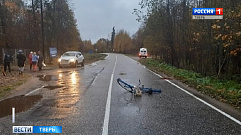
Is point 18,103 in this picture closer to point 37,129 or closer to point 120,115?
point 37,129

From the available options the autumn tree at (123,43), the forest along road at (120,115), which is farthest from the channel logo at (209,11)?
the autumn tree at (123,43)

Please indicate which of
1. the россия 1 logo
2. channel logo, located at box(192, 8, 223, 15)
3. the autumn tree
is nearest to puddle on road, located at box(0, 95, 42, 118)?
the россия 1 logo

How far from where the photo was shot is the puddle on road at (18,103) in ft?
24.5

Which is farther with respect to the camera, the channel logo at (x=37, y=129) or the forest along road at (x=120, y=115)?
the forest along road at (x=120, y=115)

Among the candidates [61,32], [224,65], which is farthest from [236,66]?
[61,32]

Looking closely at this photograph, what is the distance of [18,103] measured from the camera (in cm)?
859

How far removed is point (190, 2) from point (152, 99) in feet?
50.2

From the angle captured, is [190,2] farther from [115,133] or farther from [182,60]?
[115,133]

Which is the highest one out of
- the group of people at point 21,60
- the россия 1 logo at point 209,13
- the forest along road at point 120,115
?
the россия 1 logo at point 209,13

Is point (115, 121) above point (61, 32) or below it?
below

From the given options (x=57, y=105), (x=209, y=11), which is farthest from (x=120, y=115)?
(x=209, y=11)

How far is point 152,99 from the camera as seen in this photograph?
916 centimetres

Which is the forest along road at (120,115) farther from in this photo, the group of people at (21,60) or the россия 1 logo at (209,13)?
the group of people at (21,60)

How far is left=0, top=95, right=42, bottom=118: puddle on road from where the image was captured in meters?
7.48
